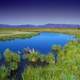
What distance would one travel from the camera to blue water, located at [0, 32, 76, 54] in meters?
2.43

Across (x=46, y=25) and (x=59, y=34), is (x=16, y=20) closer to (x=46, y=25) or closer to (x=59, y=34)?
(x=46, y=25)

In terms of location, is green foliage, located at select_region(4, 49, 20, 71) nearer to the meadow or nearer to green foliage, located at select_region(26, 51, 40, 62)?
the meadow

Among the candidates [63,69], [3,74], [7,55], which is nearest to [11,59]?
Answer: [7,55]

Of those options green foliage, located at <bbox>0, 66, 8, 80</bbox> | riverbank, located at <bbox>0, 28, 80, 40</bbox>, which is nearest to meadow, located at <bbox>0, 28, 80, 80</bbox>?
green foliage, located at <bbox>0, 66, 8, 80</bbox>

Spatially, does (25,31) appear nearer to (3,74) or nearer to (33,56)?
(33,56)

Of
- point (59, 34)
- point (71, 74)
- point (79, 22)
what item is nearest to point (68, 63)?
point (71, 74)

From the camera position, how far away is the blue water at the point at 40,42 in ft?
7.96

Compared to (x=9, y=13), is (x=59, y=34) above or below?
below

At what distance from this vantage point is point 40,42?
8.02ft

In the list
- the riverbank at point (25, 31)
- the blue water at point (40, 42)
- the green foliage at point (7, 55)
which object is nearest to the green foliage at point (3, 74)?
the green foliage at point (7, 55)

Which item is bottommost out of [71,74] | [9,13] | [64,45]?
[71,74]

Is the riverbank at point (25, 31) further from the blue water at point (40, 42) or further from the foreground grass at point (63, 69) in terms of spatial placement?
the foreground grass at point (63, 69)

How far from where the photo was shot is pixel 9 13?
2.55 meters

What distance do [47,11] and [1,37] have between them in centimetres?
66
